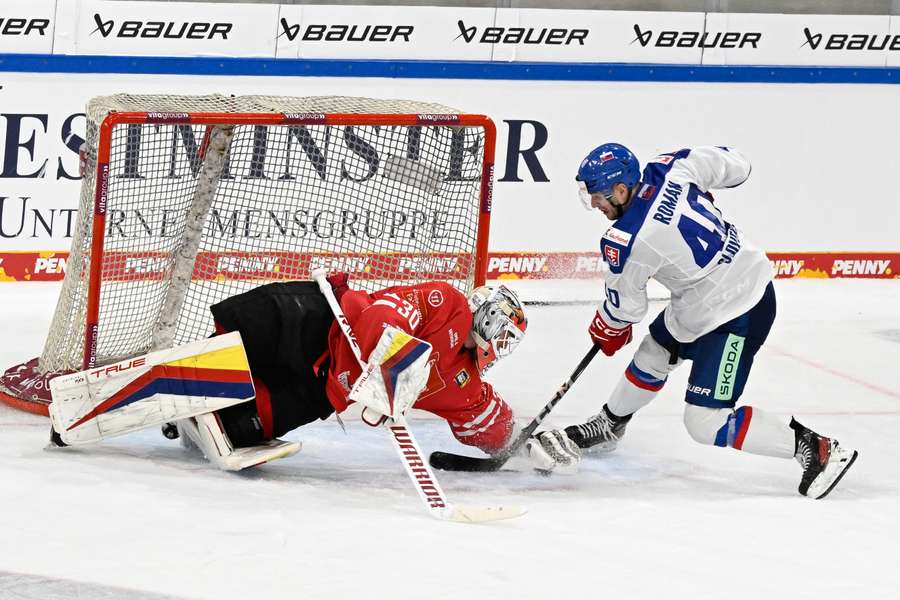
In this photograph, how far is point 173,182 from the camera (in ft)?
14.8

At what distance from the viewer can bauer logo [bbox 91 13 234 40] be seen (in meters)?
5.97

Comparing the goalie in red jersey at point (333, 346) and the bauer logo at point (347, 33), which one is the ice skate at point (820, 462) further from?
the bauer logo at point (347, 33)

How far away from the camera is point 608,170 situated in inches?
144

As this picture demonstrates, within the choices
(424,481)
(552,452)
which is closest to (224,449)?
(424,481)

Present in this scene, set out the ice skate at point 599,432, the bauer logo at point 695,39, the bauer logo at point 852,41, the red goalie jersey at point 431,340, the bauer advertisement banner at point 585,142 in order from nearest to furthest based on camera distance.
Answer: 1. the red goalie jersey at point 431,340
2. the ice skate at point 599,432
3. the bauer advertisement banner at point 585,142
4. the bauer logo at point 695,39
5. the bauer logo at point 852,41

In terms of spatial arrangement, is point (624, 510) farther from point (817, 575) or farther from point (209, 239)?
point (209, 239)

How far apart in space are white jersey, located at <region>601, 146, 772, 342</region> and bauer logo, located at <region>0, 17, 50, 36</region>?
3.05m

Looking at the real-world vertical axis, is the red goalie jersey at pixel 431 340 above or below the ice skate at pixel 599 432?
above

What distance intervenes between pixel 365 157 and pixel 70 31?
6.19ft

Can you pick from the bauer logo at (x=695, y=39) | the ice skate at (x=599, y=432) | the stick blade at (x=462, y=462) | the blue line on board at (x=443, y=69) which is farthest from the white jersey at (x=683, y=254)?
the bauer logo at (x=695, y=39)

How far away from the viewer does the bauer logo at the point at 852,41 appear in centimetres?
674

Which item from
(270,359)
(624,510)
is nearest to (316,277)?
(270,359)

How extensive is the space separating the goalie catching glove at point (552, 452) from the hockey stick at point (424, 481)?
0.41 metres

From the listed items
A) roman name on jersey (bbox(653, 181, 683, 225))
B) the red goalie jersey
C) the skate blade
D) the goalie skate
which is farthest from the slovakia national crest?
the goalie skate
